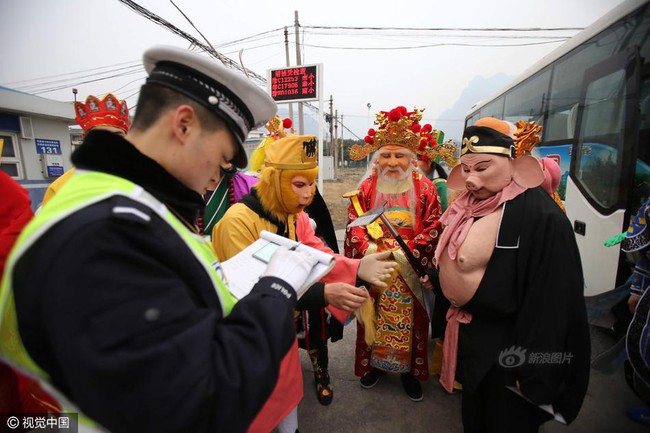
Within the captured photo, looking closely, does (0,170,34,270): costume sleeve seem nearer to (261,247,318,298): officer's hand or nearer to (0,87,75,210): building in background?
(261,247,318,298): officer's hand

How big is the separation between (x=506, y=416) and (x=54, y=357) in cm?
219

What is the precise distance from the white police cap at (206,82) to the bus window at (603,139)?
12.9ft

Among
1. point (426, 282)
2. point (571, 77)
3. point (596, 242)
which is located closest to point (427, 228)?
point (426, 282)

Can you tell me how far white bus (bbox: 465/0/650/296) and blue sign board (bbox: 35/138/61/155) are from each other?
13.6 meters

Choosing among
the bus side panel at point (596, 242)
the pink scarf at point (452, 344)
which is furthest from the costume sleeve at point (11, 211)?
the bus side panel at point (596, 242)

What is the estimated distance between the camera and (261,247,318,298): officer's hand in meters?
0.96

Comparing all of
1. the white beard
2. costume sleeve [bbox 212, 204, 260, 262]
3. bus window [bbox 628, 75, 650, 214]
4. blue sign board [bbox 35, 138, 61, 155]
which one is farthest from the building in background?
bus window [bbox 628, 75, 650, 214]

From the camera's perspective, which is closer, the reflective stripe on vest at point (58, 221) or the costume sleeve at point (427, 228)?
the reflective stripe on vest at point (58, 221)

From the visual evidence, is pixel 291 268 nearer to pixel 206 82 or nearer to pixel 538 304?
pixel 206 82

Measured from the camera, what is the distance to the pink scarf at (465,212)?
1771 mm

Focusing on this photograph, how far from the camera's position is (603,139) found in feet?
11.0

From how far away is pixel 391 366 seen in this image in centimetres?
269

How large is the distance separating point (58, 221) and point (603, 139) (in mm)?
4674

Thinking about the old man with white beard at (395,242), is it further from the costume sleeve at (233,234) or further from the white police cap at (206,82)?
the white police cap at (206,82)
